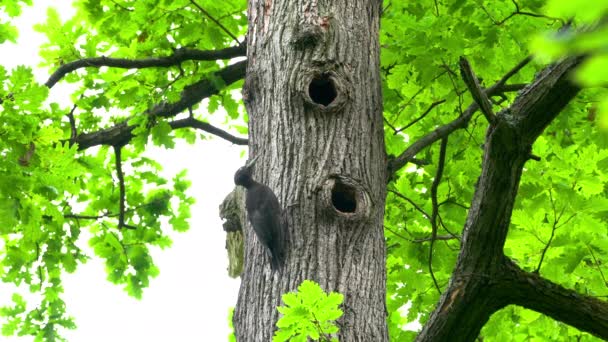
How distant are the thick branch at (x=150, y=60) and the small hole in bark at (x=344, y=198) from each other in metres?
1.66

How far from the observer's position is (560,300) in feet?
10.3

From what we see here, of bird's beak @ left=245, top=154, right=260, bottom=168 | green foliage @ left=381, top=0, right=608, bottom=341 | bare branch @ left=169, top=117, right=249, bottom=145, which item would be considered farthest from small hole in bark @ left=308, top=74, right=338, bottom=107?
bare branch @ left=169, top=117, right=249, bottom=145

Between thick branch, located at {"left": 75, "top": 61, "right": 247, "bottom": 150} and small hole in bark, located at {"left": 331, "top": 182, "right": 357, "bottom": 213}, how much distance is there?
2024 millimetres

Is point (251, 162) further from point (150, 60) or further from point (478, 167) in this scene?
point (150, 60)

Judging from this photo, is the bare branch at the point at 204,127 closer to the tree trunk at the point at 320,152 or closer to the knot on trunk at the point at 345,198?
the tree trunk at the point at 320,152

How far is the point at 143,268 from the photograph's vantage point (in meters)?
6.82

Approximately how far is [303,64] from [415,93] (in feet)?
4.07

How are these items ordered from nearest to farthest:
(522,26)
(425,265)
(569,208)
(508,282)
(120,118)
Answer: (508,282) < (569,208) < (522,26) < (425,265) < (120,118)

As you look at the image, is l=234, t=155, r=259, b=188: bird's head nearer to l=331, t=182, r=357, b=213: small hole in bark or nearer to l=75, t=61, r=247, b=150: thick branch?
l=331, t=182, r=357, b=213: small hole in bark

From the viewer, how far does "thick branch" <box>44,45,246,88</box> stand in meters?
4.74

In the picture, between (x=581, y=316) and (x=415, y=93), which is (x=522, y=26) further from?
(x=581, y=316)

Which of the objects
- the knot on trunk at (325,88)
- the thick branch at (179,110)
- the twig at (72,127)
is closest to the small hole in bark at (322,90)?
the knot on trunk at (325,88)

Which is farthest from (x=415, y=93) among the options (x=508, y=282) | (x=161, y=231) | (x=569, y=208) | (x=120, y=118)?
(x=161, y=231)

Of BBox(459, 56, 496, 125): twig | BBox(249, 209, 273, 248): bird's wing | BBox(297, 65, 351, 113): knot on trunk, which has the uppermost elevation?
BBox(297, 65, 351, 113): knot on trunk
